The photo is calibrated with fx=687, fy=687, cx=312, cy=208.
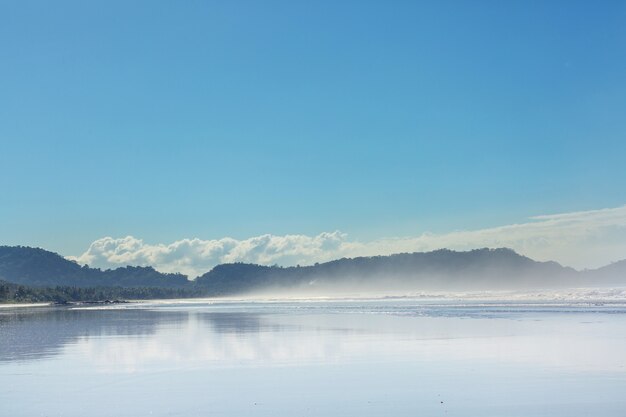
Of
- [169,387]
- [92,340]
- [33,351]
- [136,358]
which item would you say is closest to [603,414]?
[169,387]

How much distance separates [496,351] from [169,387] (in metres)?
14.0

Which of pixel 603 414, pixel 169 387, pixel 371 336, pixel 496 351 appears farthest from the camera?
pixel 371 336

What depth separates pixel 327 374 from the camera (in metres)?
22.8

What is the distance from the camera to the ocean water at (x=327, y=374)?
1725 centimetres

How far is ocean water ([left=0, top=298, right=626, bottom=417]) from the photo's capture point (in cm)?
1725

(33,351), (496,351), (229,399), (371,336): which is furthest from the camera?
(371,336)

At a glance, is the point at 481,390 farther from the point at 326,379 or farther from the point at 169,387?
the point at 169,387

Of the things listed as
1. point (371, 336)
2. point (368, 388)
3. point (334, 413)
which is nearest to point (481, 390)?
point (368, 388)

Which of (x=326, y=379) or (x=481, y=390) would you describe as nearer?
(x=481, y=390)

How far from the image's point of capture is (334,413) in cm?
1650

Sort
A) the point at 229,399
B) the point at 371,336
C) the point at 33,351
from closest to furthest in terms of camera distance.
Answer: the point at 229,399, the point at 33,351, the point at 371,336

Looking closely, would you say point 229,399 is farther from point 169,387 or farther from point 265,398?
point 169,387

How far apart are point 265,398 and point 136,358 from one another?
38.8ft

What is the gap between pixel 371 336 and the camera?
3731 cm
